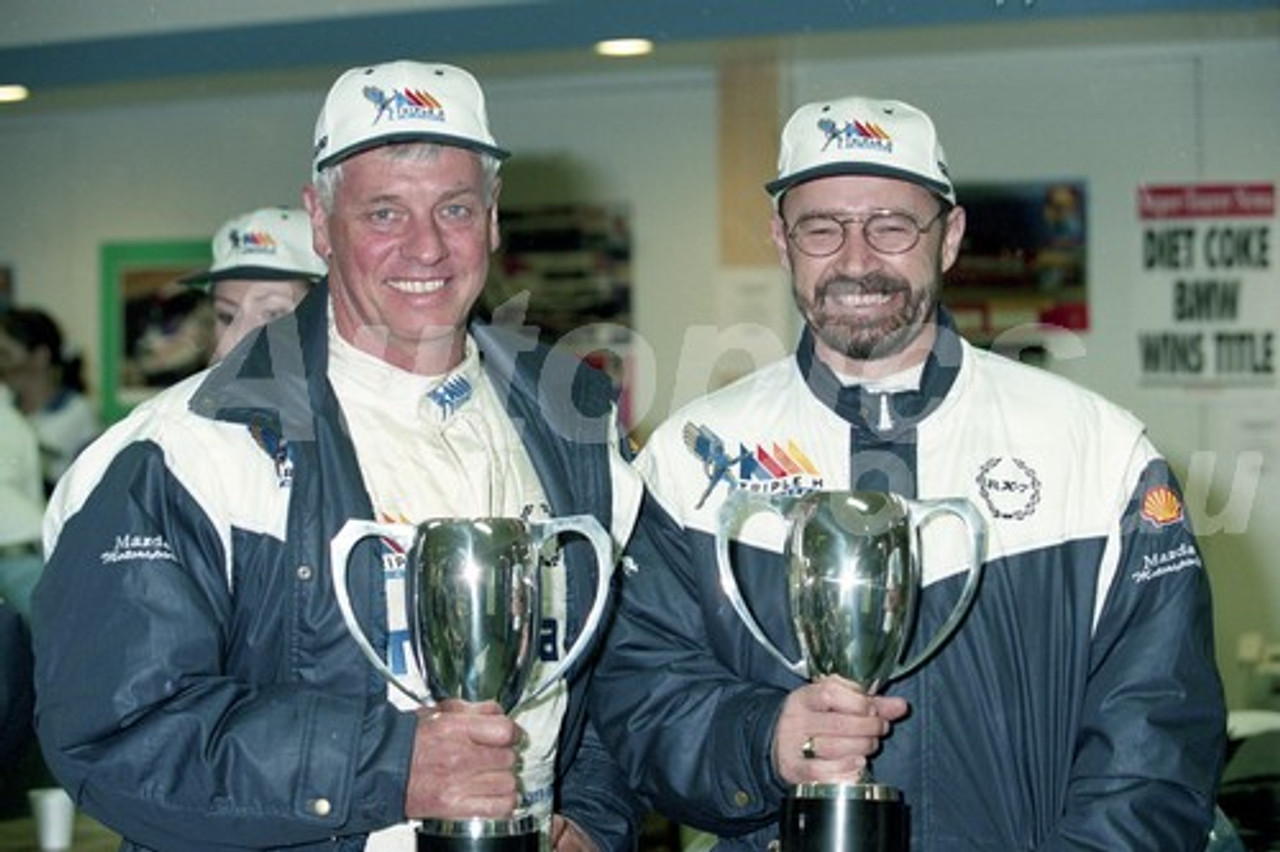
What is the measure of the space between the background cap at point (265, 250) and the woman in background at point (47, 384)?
0.79 metres

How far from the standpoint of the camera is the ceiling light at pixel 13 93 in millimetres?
3389

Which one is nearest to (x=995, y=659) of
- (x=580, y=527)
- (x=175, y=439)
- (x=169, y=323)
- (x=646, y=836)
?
(x=580, y=527)

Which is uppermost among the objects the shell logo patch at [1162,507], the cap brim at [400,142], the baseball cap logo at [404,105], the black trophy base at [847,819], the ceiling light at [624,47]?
the ceiling light at [624,47]

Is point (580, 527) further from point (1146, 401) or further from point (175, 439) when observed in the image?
point (1146, 401)

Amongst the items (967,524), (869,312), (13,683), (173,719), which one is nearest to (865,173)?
(869,312)

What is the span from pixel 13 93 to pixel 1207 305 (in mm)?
2182

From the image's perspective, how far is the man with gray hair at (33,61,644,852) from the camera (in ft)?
5.44

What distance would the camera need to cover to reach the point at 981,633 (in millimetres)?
1867

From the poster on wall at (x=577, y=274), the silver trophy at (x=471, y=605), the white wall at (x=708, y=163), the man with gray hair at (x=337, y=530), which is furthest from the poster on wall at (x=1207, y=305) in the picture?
the silver trophy at (x=471, y=605)

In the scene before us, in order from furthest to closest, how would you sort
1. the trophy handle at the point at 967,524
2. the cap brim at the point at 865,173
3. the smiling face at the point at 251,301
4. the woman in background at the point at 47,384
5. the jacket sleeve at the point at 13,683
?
the woman in background at the point at 47,384 < the smiling face at the point at 251,301 < the jacket sleeve at the point at 13,683 < the cap brim at the point at 865,173 < the trophy handle at the point at 967,524

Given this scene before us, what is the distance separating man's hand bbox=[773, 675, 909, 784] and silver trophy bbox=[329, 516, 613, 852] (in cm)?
20

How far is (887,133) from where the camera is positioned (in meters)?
1.95

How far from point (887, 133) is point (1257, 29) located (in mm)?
1558

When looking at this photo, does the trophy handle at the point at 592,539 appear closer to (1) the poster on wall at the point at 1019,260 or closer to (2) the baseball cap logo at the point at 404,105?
(2) the baseball cap logo at the point at 404,105
